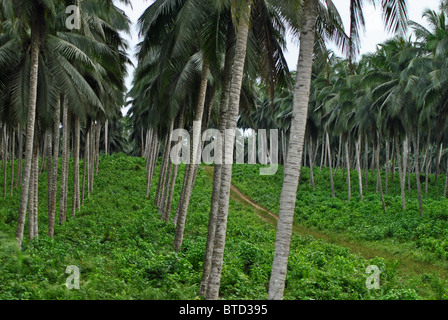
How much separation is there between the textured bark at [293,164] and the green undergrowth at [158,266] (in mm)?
2856

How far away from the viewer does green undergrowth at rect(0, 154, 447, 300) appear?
10.2 m

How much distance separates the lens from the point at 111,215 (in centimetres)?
2361

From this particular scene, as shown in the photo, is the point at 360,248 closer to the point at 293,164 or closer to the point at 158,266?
the point at 158,266

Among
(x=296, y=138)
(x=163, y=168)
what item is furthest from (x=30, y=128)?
(x=163, y=168)

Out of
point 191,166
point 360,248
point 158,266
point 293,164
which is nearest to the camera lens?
point 293,164

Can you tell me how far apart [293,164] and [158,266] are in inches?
244

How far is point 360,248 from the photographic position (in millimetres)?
22234

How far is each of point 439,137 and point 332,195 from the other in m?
11.2

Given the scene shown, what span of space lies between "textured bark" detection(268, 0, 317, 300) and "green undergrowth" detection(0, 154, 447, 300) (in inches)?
112

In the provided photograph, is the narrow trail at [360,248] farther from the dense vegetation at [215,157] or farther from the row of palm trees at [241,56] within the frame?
the row of palm trees at [241,56]

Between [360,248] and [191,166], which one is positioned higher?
[191,166]

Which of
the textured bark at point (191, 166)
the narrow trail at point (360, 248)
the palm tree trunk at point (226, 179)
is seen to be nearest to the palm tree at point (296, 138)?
the palm tree trunk at point (226, 179)
